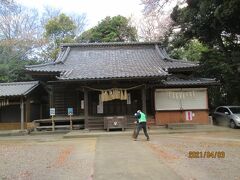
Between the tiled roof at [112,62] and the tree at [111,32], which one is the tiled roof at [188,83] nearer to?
the tiled roof at [112,62]

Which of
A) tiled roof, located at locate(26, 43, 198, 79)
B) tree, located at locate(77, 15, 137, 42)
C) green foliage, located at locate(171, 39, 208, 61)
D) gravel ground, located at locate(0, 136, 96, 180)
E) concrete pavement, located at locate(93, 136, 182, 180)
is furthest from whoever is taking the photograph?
tree, located at locate(77, 15, 137, 42)

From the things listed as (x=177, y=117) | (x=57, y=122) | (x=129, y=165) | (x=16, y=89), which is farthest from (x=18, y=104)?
(x=129, y=165)

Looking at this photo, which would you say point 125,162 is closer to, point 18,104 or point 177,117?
point 177,117

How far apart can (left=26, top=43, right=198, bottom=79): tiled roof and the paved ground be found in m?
8.37

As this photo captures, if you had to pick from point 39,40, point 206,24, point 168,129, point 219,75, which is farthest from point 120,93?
point 39,40

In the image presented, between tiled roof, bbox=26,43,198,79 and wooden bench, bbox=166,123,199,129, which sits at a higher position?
tiled roof, bbox=26,43,198,79

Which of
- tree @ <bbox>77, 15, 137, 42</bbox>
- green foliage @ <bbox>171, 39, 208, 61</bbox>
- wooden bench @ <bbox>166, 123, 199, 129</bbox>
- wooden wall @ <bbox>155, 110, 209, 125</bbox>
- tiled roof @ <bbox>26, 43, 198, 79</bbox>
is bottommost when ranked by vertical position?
wooden bench @ <bbox>166, 123, 199, 129</bbox>

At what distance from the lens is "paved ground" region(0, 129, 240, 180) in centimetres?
966

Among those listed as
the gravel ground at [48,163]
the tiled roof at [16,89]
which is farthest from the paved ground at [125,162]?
the tiled roof at [16,89]

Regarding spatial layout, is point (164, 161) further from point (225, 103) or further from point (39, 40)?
point (39, 40)

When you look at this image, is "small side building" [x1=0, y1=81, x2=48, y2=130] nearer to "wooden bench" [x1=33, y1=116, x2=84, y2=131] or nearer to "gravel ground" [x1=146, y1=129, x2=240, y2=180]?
"wooden bench" [x1=33, y1=116, x2=84, y2=131]

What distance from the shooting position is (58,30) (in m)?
47.8

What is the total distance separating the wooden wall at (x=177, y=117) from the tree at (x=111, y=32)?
22234 millimetres

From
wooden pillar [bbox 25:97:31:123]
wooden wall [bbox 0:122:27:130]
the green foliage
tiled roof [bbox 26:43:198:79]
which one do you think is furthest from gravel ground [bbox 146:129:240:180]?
the green foliage
